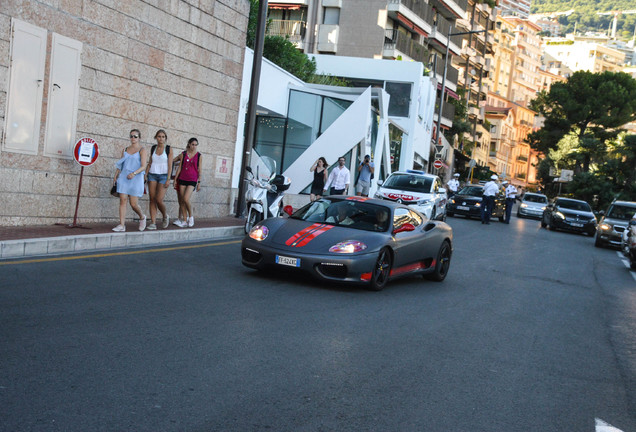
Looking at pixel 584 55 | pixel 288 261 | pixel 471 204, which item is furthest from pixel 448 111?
pixel 584 55

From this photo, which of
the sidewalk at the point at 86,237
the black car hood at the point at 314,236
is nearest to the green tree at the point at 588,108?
the sidewalk at the point at 86,237

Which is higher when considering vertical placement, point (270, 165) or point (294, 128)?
point (294, 128)

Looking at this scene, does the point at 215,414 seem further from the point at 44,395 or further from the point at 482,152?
the point at 482,152

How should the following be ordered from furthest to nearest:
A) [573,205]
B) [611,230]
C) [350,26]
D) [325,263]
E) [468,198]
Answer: [350,26]
[468,198]
[573,205]
[611,230]
[325,263]

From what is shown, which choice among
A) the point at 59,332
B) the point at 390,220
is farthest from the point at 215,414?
the point at 390,220

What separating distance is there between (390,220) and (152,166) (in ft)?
16.6

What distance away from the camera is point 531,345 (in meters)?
7.59

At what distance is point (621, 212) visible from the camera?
26500 mm

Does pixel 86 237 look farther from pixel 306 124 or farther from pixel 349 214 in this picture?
pixel 306 124

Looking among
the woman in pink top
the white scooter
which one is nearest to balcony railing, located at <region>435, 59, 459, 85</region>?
the white scooter

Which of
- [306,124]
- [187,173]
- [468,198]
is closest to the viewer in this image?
[187,173]

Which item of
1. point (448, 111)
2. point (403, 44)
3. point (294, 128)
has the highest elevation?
point (403, 44)

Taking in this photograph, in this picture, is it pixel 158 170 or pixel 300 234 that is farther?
pixel 158 170

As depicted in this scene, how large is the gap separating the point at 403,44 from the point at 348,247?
45.4 meters
